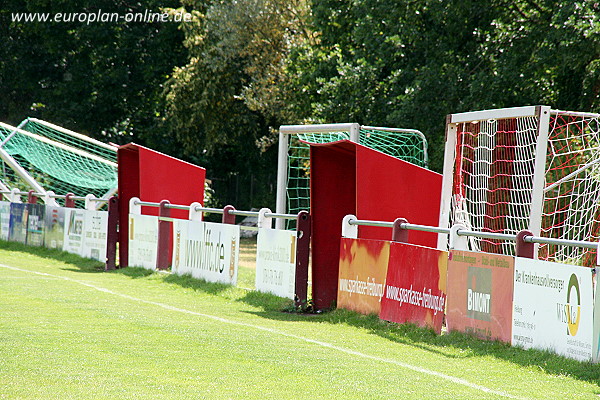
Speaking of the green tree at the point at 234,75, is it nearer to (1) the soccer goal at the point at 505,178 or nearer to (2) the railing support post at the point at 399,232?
(1) the soccer goal at the point at 505,178

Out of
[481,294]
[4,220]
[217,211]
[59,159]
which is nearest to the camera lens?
[481,294]

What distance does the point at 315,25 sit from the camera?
26.6 metres

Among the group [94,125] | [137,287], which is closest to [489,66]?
[137,287]

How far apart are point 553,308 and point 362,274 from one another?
11.0ft

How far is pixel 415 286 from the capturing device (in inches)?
372

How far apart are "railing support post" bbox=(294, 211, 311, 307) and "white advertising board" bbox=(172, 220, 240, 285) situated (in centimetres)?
145

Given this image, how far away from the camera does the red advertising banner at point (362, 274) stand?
1016 cm

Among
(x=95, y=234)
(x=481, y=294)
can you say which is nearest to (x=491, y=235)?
(x=481, y=294)

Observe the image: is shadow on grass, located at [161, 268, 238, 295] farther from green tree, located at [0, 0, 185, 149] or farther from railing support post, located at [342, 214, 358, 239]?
green tree, located at [0, 0, 185, 149]

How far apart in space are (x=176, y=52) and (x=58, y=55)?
5582mm

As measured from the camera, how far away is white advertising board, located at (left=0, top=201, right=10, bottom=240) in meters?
21.5

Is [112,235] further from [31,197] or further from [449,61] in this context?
[449,61]

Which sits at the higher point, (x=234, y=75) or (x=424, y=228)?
(x=234, y=75)

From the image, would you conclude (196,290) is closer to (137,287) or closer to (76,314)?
(137,287)
